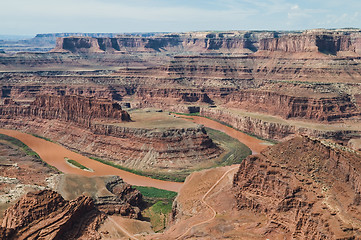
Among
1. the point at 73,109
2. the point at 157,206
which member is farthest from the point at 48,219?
the point at 73,109

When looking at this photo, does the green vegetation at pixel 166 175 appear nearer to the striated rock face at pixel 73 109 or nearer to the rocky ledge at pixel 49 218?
the striated rock face at pixel 73 109

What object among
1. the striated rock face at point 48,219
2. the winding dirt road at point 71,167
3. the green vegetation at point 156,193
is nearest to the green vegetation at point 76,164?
the winding dirt road at point 71,167

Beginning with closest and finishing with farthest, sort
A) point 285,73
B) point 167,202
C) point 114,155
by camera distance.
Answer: point 167,202, point 114,155, point 285,73

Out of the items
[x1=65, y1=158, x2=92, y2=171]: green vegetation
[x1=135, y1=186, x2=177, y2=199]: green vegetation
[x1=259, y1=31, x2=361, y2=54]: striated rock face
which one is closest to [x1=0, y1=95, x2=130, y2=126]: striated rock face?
[x1=65, y1=158, x2=92, y2=171]: green vegetation

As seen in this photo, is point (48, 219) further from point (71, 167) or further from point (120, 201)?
point (71, 167)

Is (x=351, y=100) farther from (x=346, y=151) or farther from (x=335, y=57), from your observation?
(x=346, y=151)

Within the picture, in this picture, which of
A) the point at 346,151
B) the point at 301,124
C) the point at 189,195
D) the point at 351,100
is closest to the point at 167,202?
the point at 189,195

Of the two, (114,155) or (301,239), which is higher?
(301,239)
